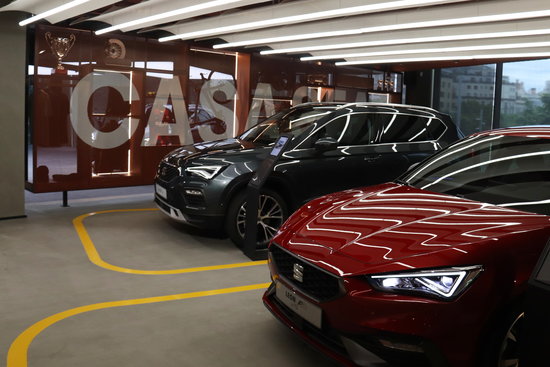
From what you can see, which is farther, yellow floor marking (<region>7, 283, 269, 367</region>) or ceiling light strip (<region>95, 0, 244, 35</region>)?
ceiling light strip (<region>95, 0, 244, 35</region>)

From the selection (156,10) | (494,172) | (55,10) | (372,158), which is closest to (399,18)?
(372,158)

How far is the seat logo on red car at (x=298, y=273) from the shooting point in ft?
9.59

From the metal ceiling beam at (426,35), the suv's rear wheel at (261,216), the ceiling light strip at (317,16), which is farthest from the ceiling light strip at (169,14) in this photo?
the metal ceiling beam at (426,35)

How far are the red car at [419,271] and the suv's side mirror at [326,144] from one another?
2.17 meters

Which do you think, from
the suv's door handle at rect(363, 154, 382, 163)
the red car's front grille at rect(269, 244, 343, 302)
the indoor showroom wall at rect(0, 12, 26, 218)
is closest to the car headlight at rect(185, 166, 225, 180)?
the suv's door handle at rect(363, 154, 382, 163)

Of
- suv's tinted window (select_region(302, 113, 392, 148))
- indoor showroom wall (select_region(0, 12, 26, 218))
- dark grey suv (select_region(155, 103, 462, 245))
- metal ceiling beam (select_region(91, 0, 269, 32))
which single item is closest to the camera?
dark grey suv (select_region(155, 103, 462, 245))

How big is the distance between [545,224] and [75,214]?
20.2 feet

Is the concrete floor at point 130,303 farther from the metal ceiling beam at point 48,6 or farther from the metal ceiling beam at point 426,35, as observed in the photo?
the metal ceiling beam at point 426,35

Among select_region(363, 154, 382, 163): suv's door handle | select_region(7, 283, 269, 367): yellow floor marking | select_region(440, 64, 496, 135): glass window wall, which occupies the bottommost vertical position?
select_region(7, 283, 269, 367): yellow floor marking

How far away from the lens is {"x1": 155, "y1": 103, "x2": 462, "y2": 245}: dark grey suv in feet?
18.3

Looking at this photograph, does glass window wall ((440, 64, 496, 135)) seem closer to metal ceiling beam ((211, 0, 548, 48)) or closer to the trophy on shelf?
metal ceiling beam ((211, 0, 548, 48))

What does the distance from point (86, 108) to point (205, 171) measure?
3256 millimetres

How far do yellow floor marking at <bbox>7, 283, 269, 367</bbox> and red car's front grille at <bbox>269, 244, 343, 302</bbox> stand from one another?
1349 millimetres

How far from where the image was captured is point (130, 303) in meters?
4.13
